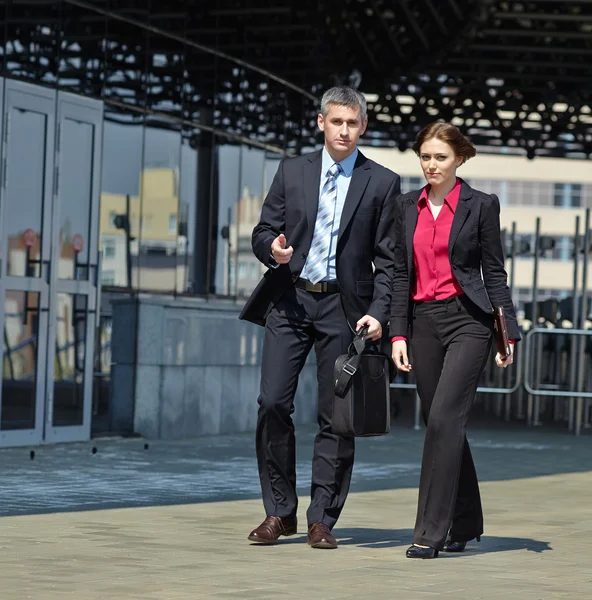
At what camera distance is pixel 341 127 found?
6922mm

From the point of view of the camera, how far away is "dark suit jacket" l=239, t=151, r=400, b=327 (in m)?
6.92

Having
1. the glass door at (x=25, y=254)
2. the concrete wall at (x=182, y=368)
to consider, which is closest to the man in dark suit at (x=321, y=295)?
the glass door at (x=25, y=254)

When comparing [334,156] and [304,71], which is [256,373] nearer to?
[304,71]

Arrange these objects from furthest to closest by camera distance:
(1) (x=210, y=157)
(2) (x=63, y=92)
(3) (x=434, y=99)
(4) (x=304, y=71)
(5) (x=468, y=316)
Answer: (3) (x=434, y=99) < (4) (x=304, y=71) < (1) (x=210, y=157) < (2) (x=63, y=92) < (5) (x=468, y=316)

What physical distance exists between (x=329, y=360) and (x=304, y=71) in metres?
12.0

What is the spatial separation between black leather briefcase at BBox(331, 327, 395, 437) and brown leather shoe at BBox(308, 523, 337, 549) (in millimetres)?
444

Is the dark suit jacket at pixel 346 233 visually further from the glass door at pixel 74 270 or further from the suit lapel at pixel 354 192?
the glass door at pixel 74 270

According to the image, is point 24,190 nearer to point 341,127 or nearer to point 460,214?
point 341,127

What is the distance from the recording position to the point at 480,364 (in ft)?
22.4

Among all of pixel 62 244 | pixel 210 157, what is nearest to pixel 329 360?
pixel 62 244

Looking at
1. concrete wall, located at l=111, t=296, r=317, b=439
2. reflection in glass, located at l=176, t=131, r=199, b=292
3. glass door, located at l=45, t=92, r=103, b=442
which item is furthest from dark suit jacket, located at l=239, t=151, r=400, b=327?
reflection in glass, located at l=176, t=131, r=199, b=292

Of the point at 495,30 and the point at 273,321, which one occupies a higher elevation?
the point at 495,30

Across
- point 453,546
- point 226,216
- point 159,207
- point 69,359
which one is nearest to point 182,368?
point 159,207

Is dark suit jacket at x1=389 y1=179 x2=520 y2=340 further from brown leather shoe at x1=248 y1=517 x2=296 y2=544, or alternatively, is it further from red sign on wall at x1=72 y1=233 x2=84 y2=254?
red sign on wall at x1=72 y1=233 x2=84 y2=254
